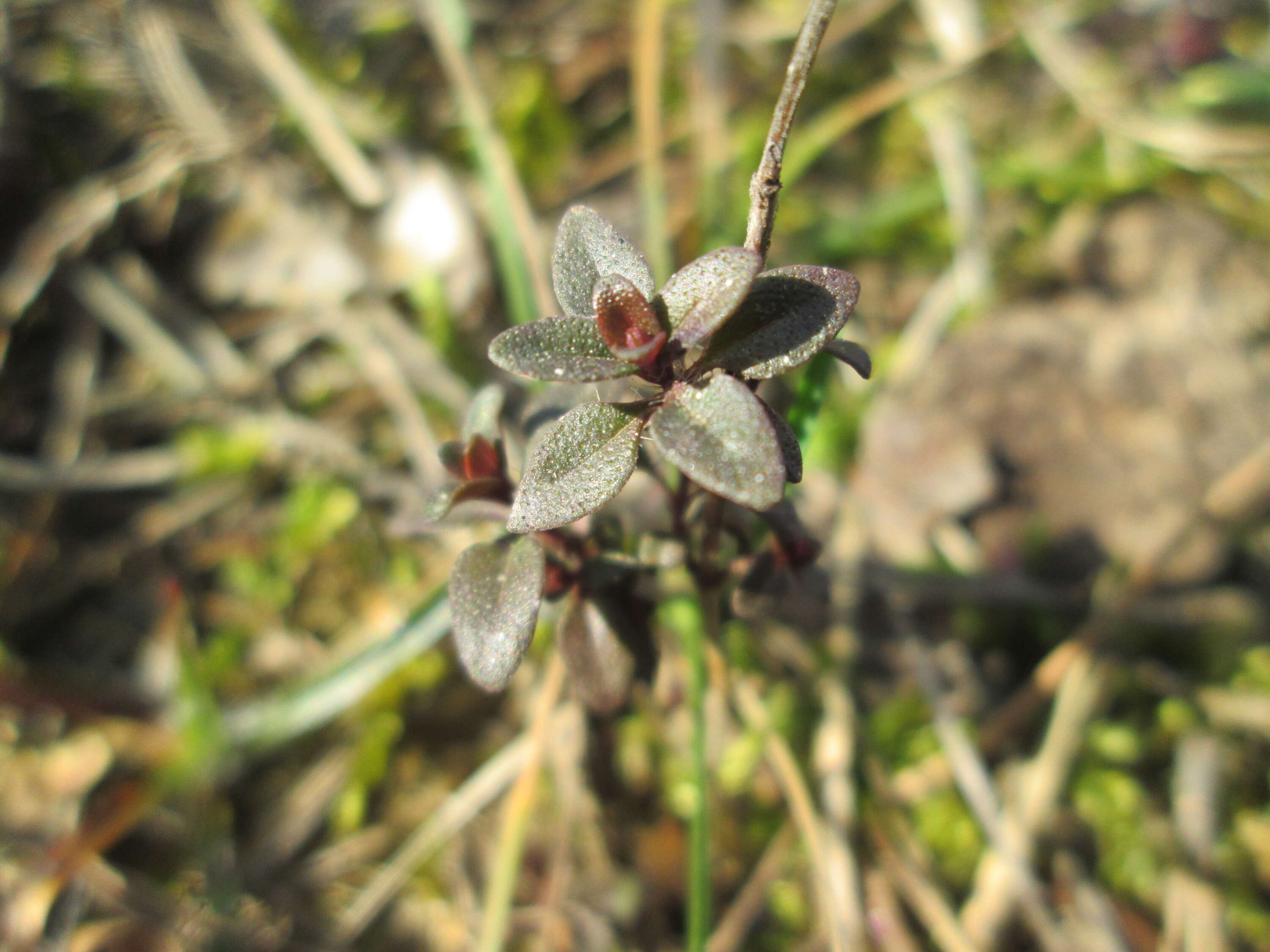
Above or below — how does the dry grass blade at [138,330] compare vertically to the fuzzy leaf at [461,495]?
above

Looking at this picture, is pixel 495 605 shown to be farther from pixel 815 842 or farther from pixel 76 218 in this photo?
pixel 76 218

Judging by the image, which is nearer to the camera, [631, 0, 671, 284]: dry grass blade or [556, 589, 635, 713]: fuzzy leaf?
[556, 589, 635, 713]: fuzzy leaf

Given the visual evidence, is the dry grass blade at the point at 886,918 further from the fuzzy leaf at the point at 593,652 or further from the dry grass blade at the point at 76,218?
the dry grass blade at the point at 76,218

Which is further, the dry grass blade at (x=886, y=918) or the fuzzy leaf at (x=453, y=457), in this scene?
the dry grass blade at (x=886, y=918)

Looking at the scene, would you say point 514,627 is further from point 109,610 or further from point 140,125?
point 140,125

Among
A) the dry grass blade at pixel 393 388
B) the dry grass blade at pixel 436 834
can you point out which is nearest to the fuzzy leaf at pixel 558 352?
the dry grass blade at pixel 436 834

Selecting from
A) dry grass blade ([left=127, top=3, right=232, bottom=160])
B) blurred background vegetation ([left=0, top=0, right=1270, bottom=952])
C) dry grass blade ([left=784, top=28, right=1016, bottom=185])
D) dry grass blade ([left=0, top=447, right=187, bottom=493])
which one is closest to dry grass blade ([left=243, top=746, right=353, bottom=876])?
blurred background vegetation ([left=0, top=0, right=1270, bottom=952])

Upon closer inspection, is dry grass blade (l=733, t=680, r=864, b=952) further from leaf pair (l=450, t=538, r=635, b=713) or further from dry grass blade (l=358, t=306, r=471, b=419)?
dry grass blade (l=358, t=306, r=471, b=419)
